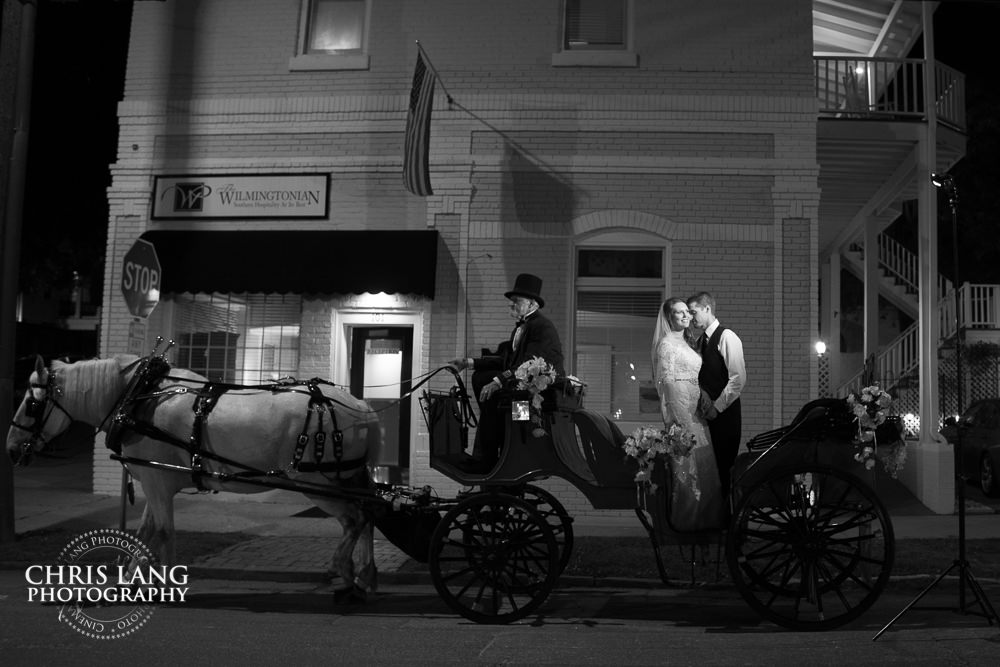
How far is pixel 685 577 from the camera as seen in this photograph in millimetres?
7883

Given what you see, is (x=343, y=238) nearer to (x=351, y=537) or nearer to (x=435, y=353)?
(x=435, y=353)

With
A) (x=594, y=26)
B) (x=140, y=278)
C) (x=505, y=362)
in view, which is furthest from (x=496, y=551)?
(x=594, y=26)

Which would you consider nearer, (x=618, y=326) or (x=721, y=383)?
(x=721, y=383)

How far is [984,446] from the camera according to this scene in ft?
47.6

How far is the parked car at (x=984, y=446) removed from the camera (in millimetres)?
13945

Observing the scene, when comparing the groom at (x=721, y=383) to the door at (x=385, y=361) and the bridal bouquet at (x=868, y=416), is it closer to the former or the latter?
the bridal bouquet at (x=868, y=416)

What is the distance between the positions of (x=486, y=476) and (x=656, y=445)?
3.93ft

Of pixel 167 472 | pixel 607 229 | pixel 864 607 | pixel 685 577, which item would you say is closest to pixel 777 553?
pixel 864 607

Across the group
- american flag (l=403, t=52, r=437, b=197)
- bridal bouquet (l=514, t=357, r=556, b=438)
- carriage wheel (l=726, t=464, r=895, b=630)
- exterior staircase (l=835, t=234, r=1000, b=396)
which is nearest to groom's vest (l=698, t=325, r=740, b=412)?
carriage wheel (l=726, t=464, r=895, b=630)

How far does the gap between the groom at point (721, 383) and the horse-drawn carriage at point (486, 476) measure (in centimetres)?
29

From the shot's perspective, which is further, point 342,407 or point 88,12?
point 88,12

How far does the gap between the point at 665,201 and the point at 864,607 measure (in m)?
6.91

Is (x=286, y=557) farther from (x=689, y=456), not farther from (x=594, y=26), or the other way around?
(x=594, y=26)

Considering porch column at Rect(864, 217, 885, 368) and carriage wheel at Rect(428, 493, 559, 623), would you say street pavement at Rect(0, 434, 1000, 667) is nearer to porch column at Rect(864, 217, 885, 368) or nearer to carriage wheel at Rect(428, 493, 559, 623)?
carriage wheel at Rect(428, 493, 559, 623)
